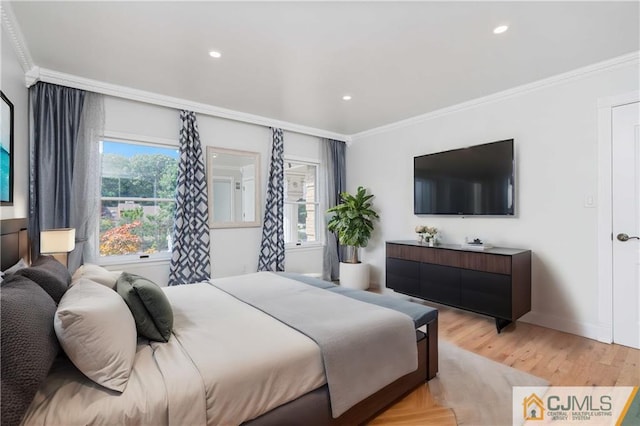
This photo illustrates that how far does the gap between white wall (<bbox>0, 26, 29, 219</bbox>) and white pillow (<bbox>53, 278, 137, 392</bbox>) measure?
141cm

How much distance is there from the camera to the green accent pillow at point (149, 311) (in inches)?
61.9

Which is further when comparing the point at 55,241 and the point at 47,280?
the point at 55,241

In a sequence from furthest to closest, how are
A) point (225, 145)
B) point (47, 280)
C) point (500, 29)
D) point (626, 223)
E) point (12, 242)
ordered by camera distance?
point (225, 145) → point (626, 223) → point (500, 29) → point (12, 242) → point (47, 280)

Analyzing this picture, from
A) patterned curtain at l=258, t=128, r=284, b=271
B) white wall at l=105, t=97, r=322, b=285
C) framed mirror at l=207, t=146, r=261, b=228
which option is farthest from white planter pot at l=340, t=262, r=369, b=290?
framed mirror at l=207, t=146, r=261, b=228

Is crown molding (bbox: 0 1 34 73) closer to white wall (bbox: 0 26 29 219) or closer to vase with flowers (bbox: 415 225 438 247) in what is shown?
white wall (bbox: 0 26 29 219)

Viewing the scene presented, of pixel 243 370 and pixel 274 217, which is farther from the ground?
pixel 274 217

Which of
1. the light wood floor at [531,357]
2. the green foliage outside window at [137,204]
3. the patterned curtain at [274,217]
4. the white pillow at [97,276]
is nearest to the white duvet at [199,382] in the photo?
the white pillow at [97,276]

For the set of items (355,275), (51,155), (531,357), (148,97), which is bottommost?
(531,357)

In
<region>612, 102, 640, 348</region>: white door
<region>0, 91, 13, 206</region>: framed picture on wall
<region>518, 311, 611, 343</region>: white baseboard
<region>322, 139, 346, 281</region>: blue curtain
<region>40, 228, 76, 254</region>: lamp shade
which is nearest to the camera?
<region>0, 91, 13, 206</region>: framed picture on wall

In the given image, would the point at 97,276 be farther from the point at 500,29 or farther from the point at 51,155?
the point at 500,29

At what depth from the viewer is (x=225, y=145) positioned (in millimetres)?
4168

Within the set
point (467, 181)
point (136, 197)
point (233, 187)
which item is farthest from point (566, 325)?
point (136, 197)

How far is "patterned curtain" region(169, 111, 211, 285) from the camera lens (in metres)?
3.67

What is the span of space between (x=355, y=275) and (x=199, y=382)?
368cm
